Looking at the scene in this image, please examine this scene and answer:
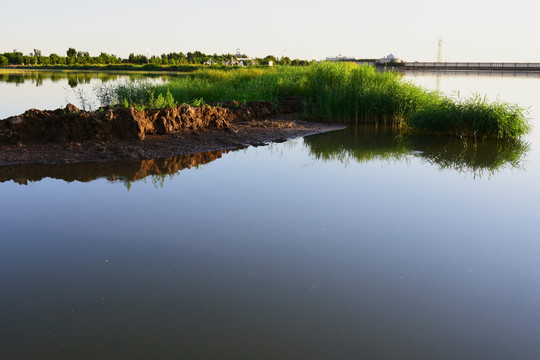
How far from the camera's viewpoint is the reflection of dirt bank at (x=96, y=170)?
25.1ft

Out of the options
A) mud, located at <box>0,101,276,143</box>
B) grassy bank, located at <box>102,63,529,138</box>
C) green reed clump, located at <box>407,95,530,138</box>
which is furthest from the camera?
grassy bank, located at <box>102,63,529,138</box>

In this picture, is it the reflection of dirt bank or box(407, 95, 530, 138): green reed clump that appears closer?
the reflection of dirt bank

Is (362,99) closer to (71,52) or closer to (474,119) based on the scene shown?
(474,119)

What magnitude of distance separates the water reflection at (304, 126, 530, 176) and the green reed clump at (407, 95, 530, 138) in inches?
11.5

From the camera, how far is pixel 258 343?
326 cm

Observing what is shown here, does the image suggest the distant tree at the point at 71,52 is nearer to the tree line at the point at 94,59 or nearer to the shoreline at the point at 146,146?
the tree line at the point at 94,59

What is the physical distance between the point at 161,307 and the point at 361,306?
1623 millimetres


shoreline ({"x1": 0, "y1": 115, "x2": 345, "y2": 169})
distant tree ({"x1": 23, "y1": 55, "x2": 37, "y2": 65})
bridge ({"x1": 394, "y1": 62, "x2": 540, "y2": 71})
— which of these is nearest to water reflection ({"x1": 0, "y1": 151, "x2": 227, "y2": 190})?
shoreline ({"x1": 0, "y1": 115, "x2": 345, "y2": 169})

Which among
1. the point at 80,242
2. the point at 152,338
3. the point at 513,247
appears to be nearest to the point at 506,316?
the point at 513,247

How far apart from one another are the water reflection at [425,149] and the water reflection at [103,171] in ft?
11.4

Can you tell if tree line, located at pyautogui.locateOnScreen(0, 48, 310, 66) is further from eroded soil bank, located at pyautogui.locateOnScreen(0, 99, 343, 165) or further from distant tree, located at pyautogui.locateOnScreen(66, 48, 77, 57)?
eroded soil bank, located at pyautogui.locateOnScreen(0, 99, 343, 165)

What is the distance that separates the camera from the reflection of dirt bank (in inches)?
302

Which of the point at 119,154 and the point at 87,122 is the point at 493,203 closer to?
the point at 119,154

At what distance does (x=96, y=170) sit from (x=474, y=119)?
366 inches
